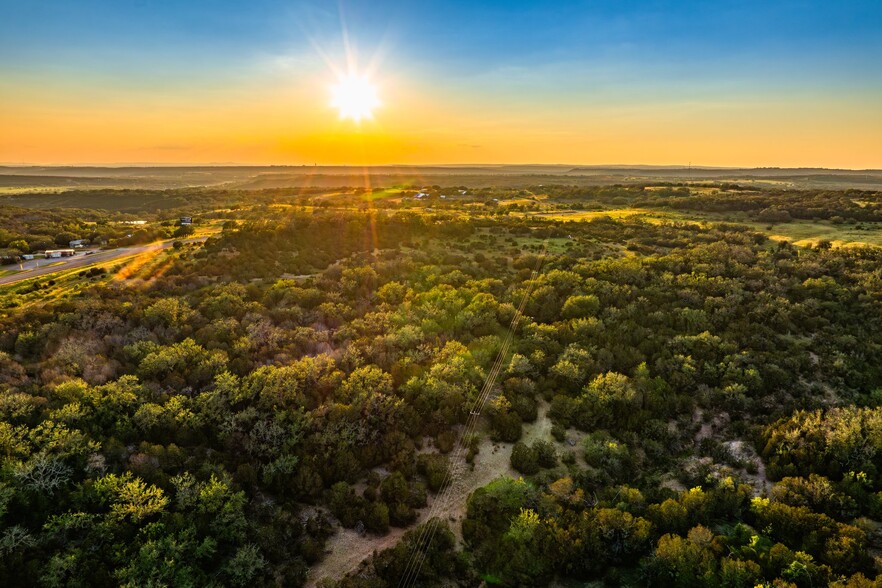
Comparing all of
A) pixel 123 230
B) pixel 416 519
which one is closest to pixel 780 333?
pixel 416 519

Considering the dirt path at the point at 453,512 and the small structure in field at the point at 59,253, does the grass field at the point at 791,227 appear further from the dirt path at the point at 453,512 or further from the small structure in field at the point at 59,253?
the small structure in field at the point at 59,253

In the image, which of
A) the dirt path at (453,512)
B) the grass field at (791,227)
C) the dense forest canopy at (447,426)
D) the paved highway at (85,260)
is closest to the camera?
the dense forest canopy at (447,426)

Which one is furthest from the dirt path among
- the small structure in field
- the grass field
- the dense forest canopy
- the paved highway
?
the grass field

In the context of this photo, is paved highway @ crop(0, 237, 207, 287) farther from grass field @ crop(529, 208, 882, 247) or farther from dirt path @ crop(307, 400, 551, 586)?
grass field @ crop(529, 208, 882, 247)

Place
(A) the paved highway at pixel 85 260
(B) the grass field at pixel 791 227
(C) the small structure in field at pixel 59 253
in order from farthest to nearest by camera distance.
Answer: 1. (B) the grass field at pixel 791 227
2. (C) the small structure in field at pixel 59 253
3. (A) the paved highway at pixel 85 260

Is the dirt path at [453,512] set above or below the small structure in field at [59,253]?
below

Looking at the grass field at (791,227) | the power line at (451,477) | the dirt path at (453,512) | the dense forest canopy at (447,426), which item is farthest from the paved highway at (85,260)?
the grass field at (791,227)

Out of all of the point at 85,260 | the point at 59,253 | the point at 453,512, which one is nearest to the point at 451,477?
the point at 453,512
